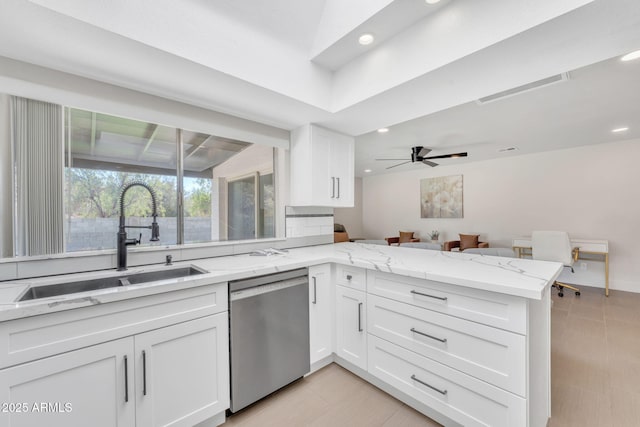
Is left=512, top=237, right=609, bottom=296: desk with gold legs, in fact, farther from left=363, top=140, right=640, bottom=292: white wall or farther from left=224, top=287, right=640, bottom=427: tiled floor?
left=224, top=287, right=640, bottom=427: tiled floor

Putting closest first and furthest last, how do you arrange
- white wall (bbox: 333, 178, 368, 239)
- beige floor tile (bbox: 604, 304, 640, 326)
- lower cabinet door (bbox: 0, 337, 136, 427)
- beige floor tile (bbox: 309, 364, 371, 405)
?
lower cabinet door (bbox: 0, 337, 136, 427), beige floor tile (bbox: 309, 364, 371, 405), beige floor tile (bbox: 604, 304, 640, 326), white wall (bbox: 333, 178, 368, 239)

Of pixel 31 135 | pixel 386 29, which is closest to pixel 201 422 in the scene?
pixel 31 135

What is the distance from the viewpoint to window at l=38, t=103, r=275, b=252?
167cm

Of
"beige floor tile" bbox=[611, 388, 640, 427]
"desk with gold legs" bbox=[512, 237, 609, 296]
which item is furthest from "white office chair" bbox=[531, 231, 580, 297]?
"beige floor tile" bbox=[611, 388, 640, 427]

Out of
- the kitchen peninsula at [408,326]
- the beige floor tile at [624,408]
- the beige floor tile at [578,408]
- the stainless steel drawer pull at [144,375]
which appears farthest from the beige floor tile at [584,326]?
the stainless steel drawer pull at [144,375]

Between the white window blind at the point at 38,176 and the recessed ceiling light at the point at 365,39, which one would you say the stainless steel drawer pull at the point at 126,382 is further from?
the recessed ceiling light at the point at 365,39

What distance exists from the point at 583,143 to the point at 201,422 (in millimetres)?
6107

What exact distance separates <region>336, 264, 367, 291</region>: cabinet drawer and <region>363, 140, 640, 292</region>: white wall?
4804 mm

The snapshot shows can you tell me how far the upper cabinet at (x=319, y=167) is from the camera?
8.00 ft

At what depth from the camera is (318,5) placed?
168cm

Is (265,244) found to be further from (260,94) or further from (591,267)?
(591,267)

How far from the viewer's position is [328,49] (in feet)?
5.82

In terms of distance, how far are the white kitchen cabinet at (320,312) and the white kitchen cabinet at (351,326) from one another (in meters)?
0.06

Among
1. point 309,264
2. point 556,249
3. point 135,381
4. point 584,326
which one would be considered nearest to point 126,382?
point 135,381
